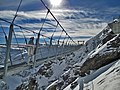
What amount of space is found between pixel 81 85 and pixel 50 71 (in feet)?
196

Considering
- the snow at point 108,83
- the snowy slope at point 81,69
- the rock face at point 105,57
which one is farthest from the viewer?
the rock face at point 105,57

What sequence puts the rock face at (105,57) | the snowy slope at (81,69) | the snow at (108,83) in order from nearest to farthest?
1. the snow at (108,83)
2. the snowy slope at (81,69)
3. the rock face at (105,57)

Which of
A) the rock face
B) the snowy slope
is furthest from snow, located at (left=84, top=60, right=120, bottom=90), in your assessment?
the rock face

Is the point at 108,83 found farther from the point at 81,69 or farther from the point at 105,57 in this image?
the point at 81,69

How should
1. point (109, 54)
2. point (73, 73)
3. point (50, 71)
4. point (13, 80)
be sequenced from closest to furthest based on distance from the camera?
point (109, 54) → point (73, 73) → point (50, 71) → point (13, 80)

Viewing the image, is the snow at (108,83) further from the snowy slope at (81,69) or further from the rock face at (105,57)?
the rock face at (105,57)

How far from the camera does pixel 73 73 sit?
106ft

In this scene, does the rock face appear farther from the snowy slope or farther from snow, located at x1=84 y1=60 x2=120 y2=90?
snow, located at x1=84 y1=60 x2=120 y2=90

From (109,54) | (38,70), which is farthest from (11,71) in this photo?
(38,70)

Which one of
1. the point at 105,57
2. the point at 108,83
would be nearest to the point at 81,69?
the point at 105,57

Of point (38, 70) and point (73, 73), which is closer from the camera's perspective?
point (73, 73)

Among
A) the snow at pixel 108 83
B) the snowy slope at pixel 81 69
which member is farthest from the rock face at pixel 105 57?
the snow at pixel 108 83

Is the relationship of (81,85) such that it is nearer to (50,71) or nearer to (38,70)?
(50,71)

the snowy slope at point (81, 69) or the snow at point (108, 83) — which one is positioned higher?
the snowy slope at point (81, 69)
